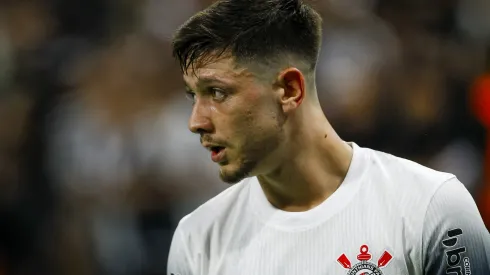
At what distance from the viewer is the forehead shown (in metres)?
2.70

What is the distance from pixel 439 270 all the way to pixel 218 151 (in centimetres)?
72

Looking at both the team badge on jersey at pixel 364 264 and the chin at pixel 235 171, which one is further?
the chin at pixel 235 171

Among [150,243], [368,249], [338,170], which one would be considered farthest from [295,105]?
[150,243]

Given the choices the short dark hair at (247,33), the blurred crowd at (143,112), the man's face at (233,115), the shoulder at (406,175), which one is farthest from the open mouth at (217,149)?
the blurred crowd at (143,112)

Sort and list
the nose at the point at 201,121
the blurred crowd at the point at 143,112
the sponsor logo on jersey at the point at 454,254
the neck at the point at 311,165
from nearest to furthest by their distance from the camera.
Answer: the sponsor logo on jersey at the point at 454,254 < the nose at the point at 201,121 < the neck at the point at 311,165 < the blurred crowd at the point at 143,112

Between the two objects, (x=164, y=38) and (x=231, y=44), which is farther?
(x=164, y=38)

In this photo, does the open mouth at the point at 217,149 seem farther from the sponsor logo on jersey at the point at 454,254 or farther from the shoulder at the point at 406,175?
the sponsor logo on jersey at the point at 454,254

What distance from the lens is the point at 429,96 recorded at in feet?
16.6

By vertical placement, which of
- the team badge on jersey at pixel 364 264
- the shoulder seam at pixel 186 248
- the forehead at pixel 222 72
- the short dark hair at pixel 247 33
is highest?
the short dark hair at pixel 247 33

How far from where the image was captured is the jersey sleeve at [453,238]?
2590 millimetres

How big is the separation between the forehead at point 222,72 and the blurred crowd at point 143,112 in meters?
2.21

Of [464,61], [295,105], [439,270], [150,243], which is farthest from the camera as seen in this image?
[464,61]

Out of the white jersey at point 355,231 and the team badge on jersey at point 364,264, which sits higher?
the white jersey at point 355,231

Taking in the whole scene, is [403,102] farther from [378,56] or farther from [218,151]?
[218,151]
